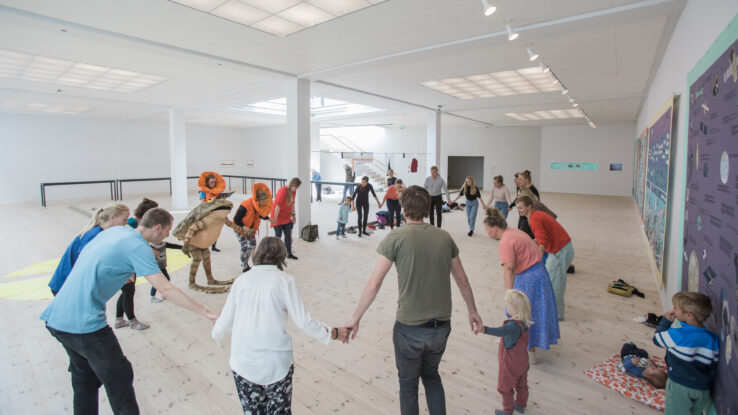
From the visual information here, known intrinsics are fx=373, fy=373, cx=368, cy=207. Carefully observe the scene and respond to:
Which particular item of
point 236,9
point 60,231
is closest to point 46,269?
point 60,231

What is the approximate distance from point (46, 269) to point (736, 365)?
816 centimetres

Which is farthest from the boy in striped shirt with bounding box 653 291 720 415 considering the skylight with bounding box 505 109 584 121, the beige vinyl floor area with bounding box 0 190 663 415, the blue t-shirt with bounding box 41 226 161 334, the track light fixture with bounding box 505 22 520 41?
the skylight with bounding box 505 109 584 121

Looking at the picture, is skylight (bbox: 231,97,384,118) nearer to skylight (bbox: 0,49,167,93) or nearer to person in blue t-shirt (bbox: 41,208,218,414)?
skylight (bbox: 0,49,167,93)

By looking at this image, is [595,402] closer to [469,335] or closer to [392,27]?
[469,335]

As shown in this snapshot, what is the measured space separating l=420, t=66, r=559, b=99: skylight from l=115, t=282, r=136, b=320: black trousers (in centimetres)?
732

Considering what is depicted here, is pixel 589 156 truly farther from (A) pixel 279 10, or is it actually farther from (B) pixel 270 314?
(B) pixel 270 314

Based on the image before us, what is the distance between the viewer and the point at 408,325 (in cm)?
211

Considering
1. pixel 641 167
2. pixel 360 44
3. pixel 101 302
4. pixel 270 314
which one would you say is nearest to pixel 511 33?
pixel 360 44

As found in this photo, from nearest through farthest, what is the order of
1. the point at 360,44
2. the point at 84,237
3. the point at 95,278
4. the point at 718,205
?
the point at 95,278 → the point at 718,205 → the point at 84,237 → the point at 360,44

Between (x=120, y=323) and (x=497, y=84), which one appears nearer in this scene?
(x=120, y=323)

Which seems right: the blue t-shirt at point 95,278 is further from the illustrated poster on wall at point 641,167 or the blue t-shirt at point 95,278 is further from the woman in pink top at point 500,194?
the illustrated poster on wall at point 641,167

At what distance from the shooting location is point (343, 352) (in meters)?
3.50

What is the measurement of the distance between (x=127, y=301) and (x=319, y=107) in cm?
1254

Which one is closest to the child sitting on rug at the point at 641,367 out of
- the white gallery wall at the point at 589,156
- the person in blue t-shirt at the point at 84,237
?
the person in blue t-shirt at the point at 84,237
